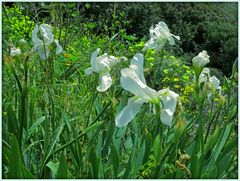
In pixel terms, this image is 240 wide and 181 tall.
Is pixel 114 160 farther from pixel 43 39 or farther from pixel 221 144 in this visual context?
pixel 43 39

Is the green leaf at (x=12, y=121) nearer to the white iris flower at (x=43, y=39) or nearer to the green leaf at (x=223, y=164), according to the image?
the white iris flower at (x=43, y=39)

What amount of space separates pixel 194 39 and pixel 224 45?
600 millimetres

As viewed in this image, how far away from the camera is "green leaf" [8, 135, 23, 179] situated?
1395mm

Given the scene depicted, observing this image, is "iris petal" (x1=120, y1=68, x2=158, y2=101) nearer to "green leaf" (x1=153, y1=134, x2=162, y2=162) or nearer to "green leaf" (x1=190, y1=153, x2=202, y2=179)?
"green leaf" (x1=153, y1=134, x2=162, y2=162)

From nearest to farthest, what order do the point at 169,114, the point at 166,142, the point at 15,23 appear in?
the point at 169,114 < the point at 166,142 < the point at 15,23

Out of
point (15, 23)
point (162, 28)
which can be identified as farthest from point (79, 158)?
point (15, 23)

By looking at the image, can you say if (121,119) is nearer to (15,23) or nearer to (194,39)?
(15,23)

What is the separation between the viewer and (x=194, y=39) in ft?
28.1

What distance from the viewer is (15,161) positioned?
4.63 ft

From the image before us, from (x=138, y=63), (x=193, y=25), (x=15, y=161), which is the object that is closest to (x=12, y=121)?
(x=15, y=161)

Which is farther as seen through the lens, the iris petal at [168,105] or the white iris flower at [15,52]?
the white iris flower at [15,52]

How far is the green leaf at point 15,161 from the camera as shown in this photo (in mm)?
1395

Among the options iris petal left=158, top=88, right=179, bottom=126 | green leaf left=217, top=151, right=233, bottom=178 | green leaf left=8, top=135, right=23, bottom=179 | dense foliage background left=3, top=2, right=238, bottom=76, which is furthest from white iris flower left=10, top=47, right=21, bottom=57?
dense foliage background left=3, top=2, right=238, bottom=76

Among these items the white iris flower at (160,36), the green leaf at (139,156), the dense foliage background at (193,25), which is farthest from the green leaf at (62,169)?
the dense foliage background at (193,25)
